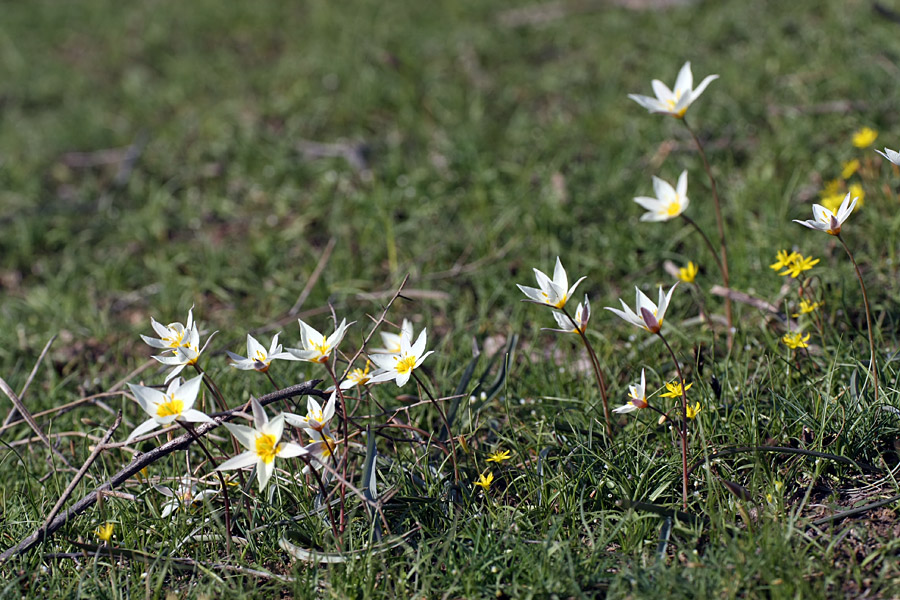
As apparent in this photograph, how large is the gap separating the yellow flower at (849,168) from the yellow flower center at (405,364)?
76.0 inches

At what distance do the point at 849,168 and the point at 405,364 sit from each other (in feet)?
6.43

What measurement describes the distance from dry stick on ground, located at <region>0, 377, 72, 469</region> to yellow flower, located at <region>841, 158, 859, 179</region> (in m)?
2.75

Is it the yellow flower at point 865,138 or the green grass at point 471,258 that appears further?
the yellow flower at point 865,138

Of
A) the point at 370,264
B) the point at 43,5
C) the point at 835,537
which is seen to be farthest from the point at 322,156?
the point at 43,5

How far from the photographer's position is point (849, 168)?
288 centimetres

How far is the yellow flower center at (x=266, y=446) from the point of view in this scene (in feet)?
5.46

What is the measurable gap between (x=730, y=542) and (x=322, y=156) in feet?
10.0

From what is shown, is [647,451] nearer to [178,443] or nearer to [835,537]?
[835,537]

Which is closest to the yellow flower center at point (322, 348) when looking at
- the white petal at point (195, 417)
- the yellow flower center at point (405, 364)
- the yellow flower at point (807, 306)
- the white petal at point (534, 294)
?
the yellow flower center at point (405, 364)

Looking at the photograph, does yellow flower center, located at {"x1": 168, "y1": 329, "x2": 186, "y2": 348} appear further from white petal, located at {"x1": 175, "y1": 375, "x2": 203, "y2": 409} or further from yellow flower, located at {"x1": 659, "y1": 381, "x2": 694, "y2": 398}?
yellow flower, located at {"x1": 659, "y1": 381, "x2": 694, "y2": 398}

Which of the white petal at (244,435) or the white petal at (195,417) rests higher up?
the white petal at (195,417)

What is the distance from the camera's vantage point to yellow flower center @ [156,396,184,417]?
65.9 inches

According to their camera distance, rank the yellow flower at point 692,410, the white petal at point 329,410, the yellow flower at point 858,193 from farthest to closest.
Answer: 1. the yellow flower at point 858,193
2. the yellow flower at point 692,410
3. the white petal at point 329,410

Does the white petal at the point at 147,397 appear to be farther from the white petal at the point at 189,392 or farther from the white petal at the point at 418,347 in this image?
the white petal at the point at 418,347
